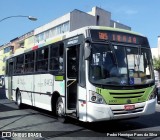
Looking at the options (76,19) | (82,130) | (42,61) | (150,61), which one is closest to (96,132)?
(82,130)

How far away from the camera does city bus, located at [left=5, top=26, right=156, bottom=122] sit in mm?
8727

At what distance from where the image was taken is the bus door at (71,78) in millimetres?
9945

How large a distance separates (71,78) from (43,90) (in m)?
2.70

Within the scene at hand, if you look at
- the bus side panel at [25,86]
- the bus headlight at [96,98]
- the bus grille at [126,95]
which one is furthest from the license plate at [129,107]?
the bus side panel at [25,86]

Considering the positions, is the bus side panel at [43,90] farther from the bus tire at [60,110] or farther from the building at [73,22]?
the building at [73,22]

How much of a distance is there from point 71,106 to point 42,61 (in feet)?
10.5

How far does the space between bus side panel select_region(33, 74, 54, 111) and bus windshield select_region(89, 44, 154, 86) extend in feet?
10.1

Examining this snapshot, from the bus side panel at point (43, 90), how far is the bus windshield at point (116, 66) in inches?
122

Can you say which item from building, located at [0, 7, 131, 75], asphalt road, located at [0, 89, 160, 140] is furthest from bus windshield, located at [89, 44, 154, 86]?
building, located at [0, 7, 131, 75]

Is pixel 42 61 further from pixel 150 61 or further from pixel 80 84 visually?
pixel 150 61

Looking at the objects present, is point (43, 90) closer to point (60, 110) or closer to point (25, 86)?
point (60, 110)

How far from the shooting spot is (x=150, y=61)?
9.99m

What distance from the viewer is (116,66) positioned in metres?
8.98

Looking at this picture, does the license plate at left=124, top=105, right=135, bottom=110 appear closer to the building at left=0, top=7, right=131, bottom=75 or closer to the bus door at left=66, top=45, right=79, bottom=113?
the bus door at left=66, top=45, right=79, bottom=113
